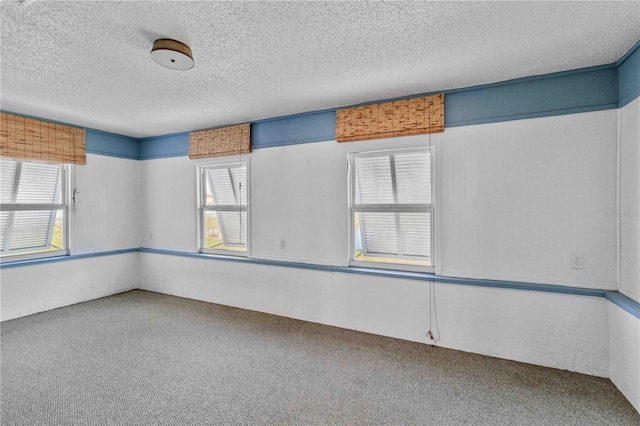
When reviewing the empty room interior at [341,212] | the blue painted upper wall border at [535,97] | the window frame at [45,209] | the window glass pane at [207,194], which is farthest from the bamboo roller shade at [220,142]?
the blue painted upper wall border at [535,97]

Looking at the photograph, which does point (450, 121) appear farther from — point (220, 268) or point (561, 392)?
point (220, 268)

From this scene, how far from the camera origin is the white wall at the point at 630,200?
2.23 meters

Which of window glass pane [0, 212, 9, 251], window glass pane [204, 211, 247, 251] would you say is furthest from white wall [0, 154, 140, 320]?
window glass pane [204, 211, 247, 251]

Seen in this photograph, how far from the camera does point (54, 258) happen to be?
13.8 ft

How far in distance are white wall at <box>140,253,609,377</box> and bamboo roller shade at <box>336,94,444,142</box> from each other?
1.55 metres

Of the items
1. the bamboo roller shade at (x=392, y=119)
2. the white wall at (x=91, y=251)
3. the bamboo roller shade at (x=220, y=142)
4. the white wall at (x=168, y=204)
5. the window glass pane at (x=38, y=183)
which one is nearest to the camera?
the bamboo roller shade at (x=392, y=119)

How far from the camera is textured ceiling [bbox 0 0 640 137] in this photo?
183 centimetres

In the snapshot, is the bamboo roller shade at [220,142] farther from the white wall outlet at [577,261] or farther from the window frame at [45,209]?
the white wall outlet at [577,261]

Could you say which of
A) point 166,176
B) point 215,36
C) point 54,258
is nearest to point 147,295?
point 54,258

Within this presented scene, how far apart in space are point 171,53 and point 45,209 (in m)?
3.56

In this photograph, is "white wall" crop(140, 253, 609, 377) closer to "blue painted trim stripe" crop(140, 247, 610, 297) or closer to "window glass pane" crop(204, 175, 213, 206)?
"blue painted trim stripe" crop(140, 247, 610, 297)

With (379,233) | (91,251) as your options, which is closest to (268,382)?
(379,233)

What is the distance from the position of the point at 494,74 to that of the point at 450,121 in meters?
0.52

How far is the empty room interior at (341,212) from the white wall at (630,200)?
0.02 meters
